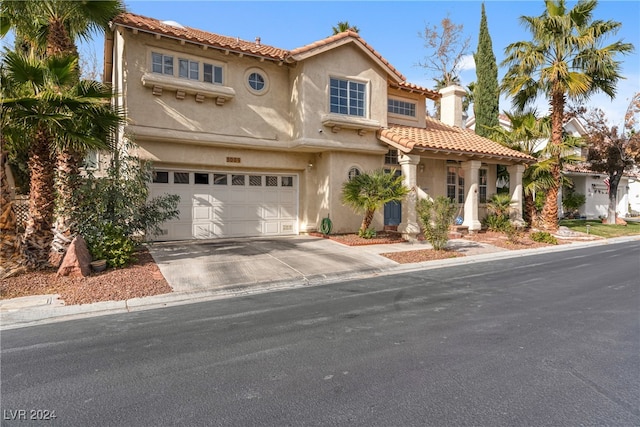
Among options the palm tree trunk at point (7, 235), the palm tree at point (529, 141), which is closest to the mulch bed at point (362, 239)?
the palm tree at point (529, 141)

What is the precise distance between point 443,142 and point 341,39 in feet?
18.9

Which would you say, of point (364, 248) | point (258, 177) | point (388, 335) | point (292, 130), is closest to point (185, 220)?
point (258, 177)

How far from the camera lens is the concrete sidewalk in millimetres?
6188

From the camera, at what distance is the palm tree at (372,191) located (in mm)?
12195

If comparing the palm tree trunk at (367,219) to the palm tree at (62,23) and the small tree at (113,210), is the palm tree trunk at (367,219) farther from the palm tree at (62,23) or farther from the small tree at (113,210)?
the palm tree at (62,23)

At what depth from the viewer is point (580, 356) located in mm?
4223

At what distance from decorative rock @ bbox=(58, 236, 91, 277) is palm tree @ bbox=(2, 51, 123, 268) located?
84 cm

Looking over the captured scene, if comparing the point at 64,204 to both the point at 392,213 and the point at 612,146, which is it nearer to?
the point at 392,213

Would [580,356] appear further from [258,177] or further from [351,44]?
[351,44]

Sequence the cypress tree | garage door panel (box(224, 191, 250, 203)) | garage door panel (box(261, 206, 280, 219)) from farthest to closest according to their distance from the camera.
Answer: the cypress tree → garage door panel (box(261, 206, 280, 219)) → garage door panel (box(224, 191, 250, 203))

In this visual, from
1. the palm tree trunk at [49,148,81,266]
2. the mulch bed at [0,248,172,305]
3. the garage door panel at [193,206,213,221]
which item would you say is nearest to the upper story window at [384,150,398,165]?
the garage door panel at [193,206,213,221]

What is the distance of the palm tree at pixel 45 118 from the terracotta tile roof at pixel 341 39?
678 cm

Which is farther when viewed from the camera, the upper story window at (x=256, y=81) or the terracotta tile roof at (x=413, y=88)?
the terracotta tile roof at (x=413, y=88)

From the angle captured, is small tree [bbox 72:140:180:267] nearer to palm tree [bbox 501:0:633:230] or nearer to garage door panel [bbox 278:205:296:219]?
garage door panel [bbox 278:205:296:219]
